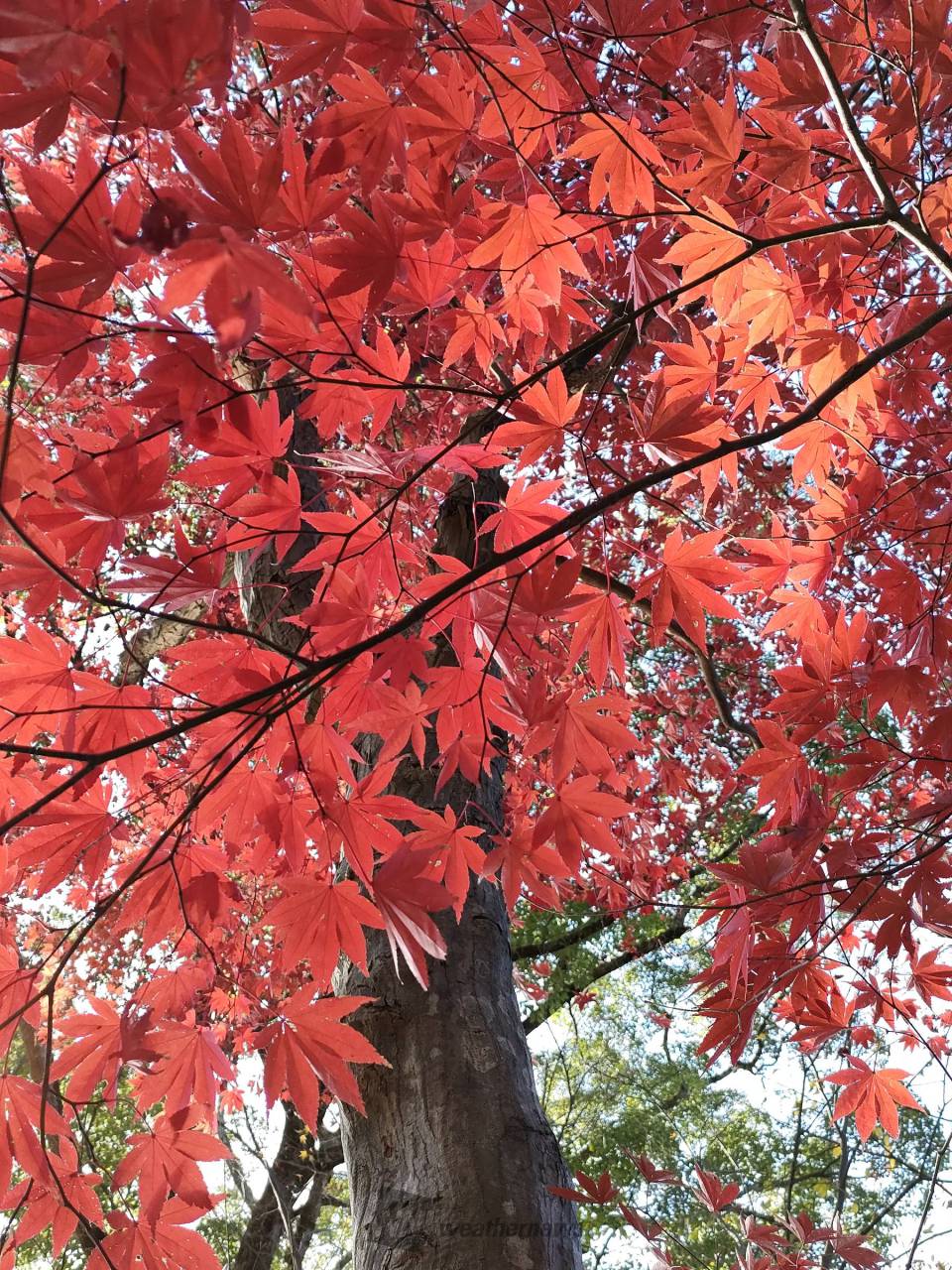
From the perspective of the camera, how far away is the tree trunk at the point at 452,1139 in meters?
1.41

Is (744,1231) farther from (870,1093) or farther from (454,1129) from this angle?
(454,1129)

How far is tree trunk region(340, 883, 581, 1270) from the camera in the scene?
1.41m

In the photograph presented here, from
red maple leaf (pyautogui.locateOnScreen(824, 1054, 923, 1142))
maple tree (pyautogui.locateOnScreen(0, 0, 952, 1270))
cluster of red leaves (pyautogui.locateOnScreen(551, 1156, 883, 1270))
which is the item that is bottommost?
cluster of red leaves (pyautogui.locateOnScreen(551, 1156, 883, 1270))

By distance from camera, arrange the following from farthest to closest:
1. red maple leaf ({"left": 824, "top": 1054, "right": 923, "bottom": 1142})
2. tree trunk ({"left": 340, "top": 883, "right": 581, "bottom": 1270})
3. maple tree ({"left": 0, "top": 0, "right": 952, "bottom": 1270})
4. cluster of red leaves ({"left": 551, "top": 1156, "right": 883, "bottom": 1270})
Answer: cluster of red leaves ({"left": 551, "top": 1156, "right": 883, "bottom": 1270}), red maple leaf ({"left": 824, "top": 1054, "right": 923, "bottom": 1142}), tree trunk ({"left": 340, "top": 883, "right": 581, "bottom": 1270}), maple tree ({"left": 0, "top": 0, "right": 952, "bottom": 1270})

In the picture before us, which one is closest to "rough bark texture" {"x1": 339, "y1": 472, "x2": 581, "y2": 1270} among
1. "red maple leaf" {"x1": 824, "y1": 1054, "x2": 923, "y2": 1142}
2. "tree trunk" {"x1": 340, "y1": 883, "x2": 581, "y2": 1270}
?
"tree trunk" {"x1": 340, "y1": 883, "x2": 581, "y2": 1270}

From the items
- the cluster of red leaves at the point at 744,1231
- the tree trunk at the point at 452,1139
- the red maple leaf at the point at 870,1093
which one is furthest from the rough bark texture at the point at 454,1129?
the red maple leaf at the point at 870,1093

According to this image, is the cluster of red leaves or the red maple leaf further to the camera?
the cluster of red leaves

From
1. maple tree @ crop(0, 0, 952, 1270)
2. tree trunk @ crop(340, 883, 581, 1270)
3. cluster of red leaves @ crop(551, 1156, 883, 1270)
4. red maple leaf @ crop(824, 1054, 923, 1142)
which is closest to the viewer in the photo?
maple tree @ crop(0, 0, 952, 1270)

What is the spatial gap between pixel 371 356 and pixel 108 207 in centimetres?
39

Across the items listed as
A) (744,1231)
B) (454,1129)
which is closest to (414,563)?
(454,1129)

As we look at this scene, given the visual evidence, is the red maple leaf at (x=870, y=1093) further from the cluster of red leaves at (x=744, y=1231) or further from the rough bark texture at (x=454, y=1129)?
the rough bark texture at (x=454, y=1129)

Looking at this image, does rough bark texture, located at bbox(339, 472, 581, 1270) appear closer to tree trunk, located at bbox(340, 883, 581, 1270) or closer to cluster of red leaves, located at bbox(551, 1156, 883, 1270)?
tree trunk, located at bbox(340, 883, 581, 1270)

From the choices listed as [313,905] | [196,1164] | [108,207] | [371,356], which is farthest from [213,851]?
[108,207]

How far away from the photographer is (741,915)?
1308 mm
